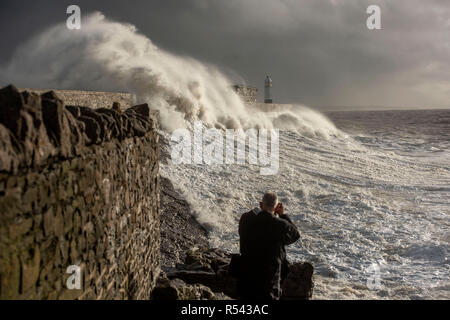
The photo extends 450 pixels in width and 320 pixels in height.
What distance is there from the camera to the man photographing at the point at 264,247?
3.82 metres

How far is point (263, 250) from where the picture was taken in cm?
387

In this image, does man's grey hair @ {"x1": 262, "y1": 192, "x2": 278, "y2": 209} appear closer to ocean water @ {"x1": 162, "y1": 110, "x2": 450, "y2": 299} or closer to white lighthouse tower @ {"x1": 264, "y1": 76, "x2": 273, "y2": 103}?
ocean water @ {"x1": 162, "y1": 110, "x2": 450, "y2": 299}

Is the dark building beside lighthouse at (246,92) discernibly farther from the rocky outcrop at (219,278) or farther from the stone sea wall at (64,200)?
the stone sea wall at (64,200)

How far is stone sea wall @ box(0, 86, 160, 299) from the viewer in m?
2.11

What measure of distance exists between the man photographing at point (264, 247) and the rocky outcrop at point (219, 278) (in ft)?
5.31

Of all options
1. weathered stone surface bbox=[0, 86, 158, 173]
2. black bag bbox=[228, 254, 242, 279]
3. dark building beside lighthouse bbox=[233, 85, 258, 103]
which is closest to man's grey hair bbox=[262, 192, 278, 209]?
black bag bbox=[228, 254, 242, 279]

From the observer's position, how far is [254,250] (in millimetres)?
3885

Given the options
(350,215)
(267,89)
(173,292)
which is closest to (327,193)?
(350,215)

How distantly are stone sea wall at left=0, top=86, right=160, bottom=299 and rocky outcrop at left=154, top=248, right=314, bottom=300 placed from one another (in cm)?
164

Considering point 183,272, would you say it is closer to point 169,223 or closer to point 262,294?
point 262,294

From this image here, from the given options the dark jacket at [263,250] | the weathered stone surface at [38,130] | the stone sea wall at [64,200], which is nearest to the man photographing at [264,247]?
the dark jacket at [263,250]

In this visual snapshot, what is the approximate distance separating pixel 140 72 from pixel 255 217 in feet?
54.6
